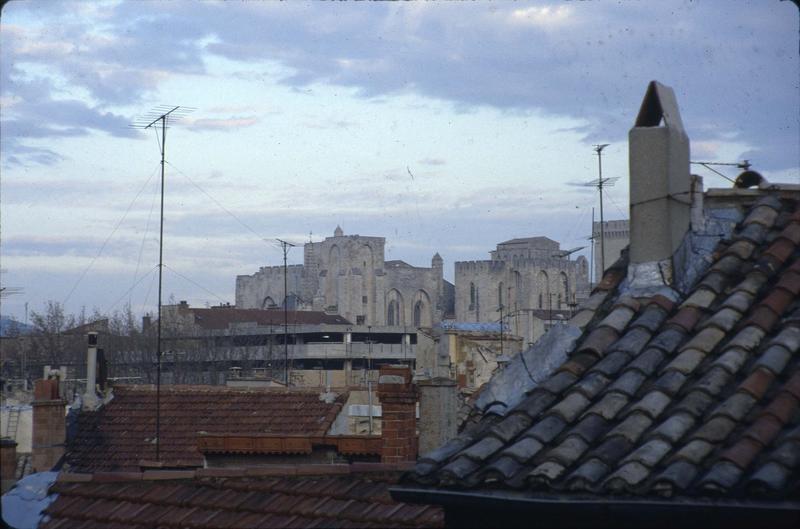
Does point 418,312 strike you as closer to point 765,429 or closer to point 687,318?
point 687,318

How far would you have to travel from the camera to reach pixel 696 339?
16.9ft

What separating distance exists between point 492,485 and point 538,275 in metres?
93.7

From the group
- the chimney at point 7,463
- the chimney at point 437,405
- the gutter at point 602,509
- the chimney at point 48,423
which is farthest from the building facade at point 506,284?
the gutter at point 602,509

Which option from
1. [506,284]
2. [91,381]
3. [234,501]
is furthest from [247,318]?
[234,501]

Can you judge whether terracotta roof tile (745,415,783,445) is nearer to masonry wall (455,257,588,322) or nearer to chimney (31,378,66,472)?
chimney (31,378,66,472)

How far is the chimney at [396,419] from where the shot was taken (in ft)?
33.2

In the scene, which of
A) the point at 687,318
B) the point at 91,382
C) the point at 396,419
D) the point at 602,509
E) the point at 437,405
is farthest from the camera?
the point at 91,382

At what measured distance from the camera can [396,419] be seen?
1030 centimetres

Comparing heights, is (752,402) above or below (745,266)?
below

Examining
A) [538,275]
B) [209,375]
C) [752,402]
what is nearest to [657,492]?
[752,402]

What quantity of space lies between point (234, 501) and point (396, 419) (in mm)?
2294

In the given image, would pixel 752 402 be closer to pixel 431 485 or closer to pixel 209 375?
pixel 431 485

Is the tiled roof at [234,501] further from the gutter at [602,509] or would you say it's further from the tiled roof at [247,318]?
A: the tiled roof at [247,318]

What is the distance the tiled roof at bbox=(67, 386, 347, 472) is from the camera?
16609 millimetres
